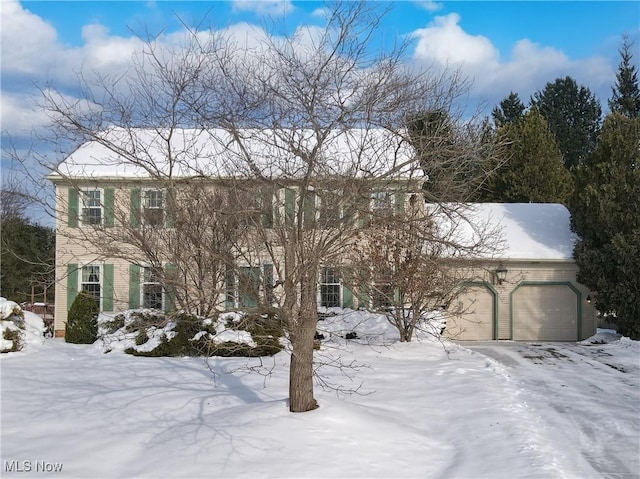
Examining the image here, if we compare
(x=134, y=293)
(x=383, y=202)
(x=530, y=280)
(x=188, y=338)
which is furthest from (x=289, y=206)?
(x=530, y=280)

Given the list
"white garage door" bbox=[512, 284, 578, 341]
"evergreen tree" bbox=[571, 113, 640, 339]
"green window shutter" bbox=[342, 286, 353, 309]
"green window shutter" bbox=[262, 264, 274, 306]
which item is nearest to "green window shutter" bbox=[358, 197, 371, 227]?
"green window shutter" bbox=[262, 264, 274, 306]

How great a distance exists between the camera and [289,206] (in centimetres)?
716

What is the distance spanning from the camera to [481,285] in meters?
18.2

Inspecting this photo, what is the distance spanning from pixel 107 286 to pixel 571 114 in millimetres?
29578

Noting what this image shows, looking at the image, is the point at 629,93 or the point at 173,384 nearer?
the point at 173,384

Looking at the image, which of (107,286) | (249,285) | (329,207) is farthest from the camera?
(107,286)

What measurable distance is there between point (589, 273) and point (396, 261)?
257 inches

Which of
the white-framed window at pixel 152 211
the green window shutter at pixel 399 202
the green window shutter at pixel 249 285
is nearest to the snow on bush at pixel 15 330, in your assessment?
the white-framed window at pixel 152 211

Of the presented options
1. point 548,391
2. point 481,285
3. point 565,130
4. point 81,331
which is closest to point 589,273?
point 481,285

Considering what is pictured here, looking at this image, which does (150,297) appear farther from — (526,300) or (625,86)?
(625,86)

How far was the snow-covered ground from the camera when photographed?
20.6ft

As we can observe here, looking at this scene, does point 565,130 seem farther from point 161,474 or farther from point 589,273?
point 161,474

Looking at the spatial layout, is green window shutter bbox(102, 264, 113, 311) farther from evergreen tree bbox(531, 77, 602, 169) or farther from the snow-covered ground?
evergreen tree bbox(531, 77, 602, 169)

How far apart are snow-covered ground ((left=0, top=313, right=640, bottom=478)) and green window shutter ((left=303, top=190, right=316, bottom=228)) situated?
237 cm
